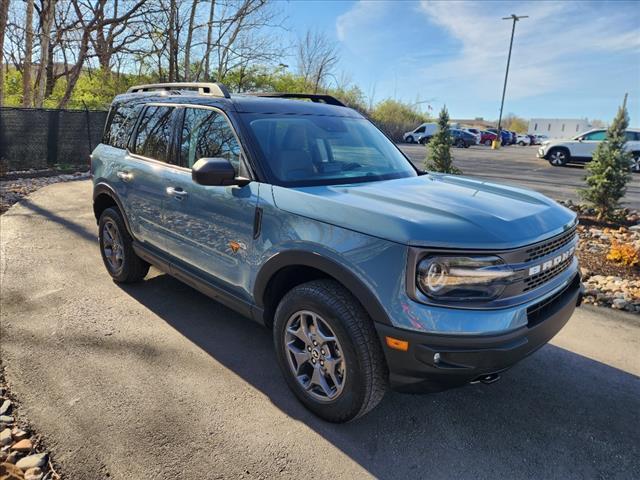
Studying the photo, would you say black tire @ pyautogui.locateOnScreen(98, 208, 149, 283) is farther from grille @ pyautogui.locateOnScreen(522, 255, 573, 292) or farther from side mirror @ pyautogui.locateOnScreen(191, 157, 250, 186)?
grille @ pyautogui.locateOnScreen(522, 255, 573, 292)

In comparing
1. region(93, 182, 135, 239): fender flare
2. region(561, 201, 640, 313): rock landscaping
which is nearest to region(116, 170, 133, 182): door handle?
region(93, 182, 135, 239): fender flare

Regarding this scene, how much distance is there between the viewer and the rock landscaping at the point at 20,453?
2.15m

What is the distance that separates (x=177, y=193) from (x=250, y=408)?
Result: 169cm

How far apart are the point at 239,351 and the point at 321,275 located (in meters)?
1.23

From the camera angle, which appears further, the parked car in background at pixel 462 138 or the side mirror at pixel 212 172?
the parked car in background at pixel 462 138

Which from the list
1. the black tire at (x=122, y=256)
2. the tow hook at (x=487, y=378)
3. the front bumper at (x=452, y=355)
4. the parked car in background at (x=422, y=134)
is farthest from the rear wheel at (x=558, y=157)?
the tow hook at (x=487, y=378)

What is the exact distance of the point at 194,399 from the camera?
2838mm

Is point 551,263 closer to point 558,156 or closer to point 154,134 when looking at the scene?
point 154,134

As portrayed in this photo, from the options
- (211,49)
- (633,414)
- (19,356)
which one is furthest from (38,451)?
(211,49)

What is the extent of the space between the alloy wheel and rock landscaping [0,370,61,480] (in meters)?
1.34

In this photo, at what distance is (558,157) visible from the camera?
797 inches

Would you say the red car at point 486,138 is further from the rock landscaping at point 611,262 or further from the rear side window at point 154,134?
the rear side window at point 154,134

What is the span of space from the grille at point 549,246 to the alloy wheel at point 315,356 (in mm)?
1105

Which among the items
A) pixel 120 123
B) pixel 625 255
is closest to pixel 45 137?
pixel 120 123
